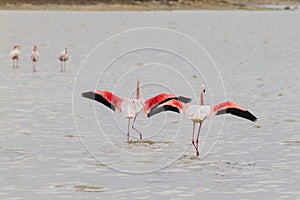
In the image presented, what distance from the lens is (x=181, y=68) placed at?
135ft

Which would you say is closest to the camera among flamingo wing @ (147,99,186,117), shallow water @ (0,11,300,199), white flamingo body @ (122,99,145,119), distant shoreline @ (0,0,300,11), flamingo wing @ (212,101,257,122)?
shallow water @ (0,11,300,199)

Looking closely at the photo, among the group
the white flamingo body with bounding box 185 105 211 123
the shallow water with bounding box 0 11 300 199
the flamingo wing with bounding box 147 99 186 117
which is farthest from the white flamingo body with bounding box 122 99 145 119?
the white flamingo body with bounding box 185 105 211 123

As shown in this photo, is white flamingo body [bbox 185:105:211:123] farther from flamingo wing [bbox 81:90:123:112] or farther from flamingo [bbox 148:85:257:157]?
flamingo wing [bbox 81:90:123:112]

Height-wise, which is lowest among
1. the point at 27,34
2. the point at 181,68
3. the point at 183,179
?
the point at 183,179

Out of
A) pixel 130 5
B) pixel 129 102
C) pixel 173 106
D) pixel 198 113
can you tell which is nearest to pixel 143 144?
pixel 129 102

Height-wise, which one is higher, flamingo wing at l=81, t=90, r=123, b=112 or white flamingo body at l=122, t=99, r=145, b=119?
flamingo wing at l=81, t=90, r=123, b=112

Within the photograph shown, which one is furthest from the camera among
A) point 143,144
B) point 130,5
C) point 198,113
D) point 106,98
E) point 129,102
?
point 130,5

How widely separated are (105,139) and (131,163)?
9.74ft

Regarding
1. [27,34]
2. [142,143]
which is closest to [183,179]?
[142,143]

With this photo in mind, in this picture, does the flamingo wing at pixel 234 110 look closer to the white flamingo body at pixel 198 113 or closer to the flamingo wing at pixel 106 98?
the white flamingo body at pixel 198 113

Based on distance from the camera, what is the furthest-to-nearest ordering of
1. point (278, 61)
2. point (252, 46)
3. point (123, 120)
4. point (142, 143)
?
point (252, 46) → point (278, 61) → point (123, 120) → point (142, 143)

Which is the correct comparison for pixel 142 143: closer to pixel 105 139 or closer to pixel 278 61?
pixel 105 139

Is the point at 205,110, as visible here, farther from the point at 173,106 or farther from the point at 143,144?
the point at 143,144

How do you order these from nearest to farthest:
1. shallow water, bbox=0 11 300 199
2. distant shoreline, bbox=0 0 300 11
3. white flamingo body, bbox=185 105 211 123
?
1. shallow water, bbox=0 11 300 199
2. white flamingo body, bbox=185 105 211 123
3. distant shoreline, bbox=0 0 300 11
